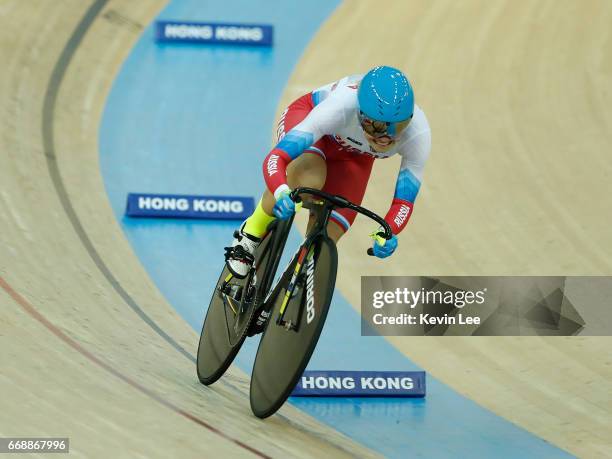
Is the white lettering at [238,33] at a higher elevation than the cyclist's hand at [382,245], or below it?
higher

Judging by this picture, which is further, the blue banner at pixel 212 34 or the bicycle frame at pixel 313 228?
the blue banner at pixel 212 34

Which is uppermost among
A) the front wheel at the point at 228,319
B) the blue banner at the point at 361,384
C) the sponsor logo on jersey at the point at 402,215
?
the sponsor logo on jersey at the point at 402,215

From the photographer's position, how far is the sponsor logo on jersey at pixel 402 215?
4.07m

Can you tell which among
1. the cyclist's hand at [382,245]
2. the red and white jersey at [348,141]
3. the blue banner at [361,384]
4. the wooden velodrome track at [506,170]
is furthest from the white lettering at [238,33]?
the cyclist's hand at [382,245]

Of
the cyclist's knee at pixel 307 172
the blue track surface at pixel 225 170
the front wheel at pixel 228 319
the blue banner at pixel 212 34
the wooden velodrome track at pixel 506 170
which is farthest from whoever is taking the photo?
the blue banner at pixel 212 34

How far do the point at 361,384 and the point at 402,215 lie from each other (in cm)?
118

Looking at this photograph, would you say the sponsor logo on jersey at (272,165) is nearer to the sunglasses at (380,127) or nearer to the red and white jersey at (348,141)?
the red and white jersey at (348,141)

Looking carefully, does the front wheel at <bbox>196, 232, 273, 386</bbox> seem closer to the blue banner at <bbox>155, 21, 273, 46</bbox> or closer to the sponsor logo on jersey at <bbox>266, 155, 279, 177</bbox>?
the sponsor logo on jersey at <bbox>266, 155, 279, 177</bbox>

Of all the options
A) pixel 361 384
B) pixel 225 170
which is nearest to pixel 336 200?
pixel 361 384

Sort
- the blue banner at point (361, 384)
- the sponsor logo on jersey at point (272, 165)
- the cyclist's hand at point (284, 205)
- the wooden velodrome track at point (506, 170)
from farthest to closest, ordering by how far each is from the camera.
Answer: the wooden velodrome track at point (506, 170) < the blue banner at point (361, 384) < the sponsor logo on jersey at point (272, 165) < the cyclist's hand at point (284, 205)

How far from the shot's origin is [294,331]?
3961 mm

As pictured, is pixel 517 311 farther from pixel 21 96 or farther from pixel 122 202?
pixel 21 96

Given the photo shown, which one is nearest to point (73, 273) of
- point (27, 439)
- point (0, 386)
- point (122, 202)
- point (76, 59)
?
point (122, 202)

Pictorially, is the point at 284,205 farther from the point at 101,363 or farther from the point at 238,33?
the point at 238,33
